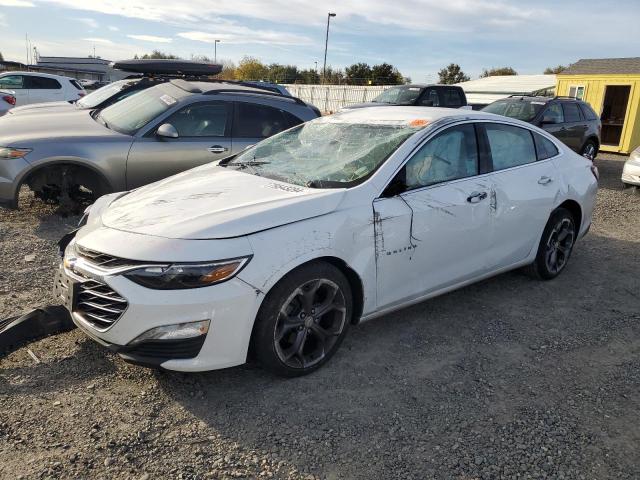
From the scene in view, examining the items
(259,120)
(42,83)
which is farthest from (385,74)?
(259,120)

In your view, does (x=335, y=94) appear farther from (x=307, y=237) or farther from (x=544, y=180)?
(x=307, y=237)

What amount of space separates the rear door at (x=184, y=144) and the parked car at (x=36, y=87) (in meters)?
11.2

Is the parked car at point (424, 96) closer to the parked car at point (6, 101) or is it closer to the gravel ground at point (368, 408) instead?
the parked car at point (6, 101)

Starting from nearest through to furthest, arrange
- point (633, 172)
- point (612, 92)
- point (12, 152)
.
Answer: point (12, 152), point (633, 172), point (612, 92)

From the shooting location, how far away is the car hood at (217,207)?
116 inches

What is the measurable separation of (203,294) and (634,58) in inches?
800

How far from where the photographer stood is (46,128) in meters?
6.32

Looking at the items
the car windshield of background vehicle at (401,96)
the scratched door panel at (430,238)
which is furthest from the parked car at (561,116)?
the scratched door panel at (430,238)

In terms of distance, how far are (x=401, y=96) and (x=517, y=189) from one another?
11058 millimetres

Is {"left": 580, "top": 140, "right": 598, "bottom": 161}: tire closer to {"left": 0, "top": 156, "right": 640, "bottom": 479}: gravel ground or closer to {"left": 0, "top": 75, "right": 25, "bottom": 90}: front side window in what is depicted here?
{"left": 0, "top": 156, "right": 640, "bottom": 479}: gravel ground

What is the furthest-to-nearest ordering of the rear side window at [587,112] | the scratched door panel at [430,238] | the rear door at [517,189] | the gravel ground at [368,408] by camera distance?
the rear side window at [587,112]
the rear door at [517,189]
the scratched door panel at [430,238]
the gravel ground at [368,408]

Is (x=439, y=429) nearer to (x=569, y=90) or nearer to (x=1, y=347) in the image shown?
(x=1, y=347)

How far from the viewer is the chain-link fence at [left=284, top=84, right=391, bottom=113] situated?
1245 inches

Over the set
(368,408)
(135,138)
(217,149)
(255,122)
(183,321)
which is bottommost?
(368,408)
